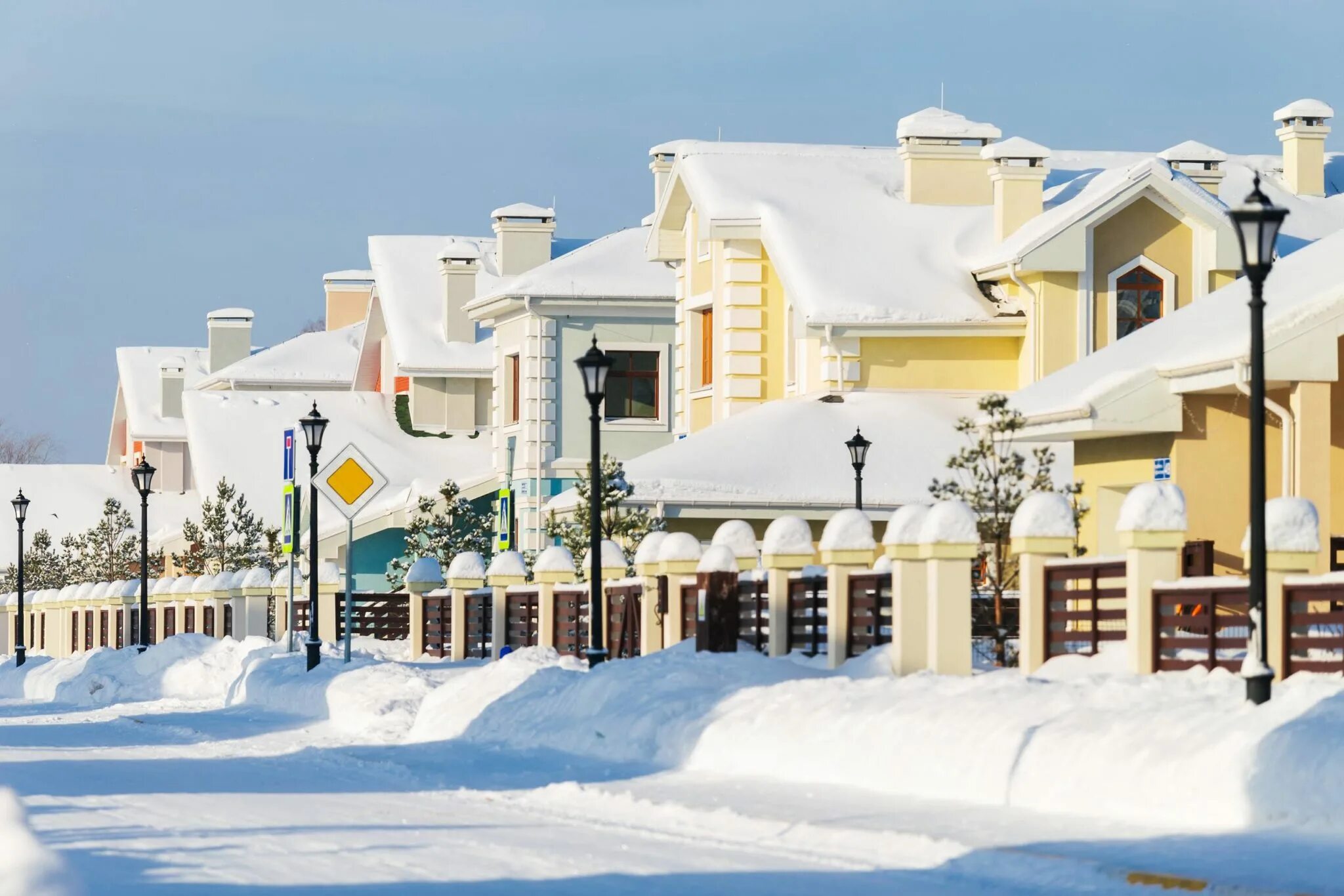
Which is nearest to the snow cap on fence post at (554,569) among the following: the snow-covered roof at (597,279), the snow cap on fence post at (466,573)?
the snow cap on fence post at (466,573)

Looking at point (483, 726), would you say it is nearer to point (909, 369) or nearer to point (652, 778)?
point (652, 778)

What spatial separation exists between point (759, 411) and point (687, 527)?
94.1 inches

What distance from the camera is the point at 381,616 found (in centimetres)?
4247

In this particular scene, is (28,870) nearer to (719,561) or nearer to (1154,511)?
(1154,511)

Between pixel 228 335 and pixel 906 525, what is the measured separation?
54971mm

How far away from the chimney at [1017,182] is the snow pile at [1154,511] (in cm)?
1975

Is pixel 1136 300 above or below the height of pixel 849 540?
above

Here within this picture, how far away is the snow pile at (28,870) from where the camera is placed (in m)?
9.19

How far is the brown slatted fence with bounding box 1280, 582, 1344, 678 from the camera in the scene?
53.4 feet

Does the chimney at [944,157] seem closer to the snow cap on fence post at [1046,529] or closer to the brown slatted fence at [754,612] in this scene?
the brown slatted fence at [754,612]

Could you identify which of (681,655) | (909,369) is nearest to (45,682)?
(909,369)

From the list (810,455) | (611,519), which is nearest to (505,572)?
(611,519)

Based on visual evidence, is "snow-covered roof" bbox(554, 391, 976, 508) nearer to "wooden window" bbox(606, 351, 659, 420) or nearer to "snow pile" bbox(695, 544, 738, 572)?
"snow pile" bbox(695, 544, 738, 572)

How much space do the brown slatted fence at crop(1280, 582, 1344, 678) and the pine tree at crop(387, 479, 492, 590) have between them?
28.9m
